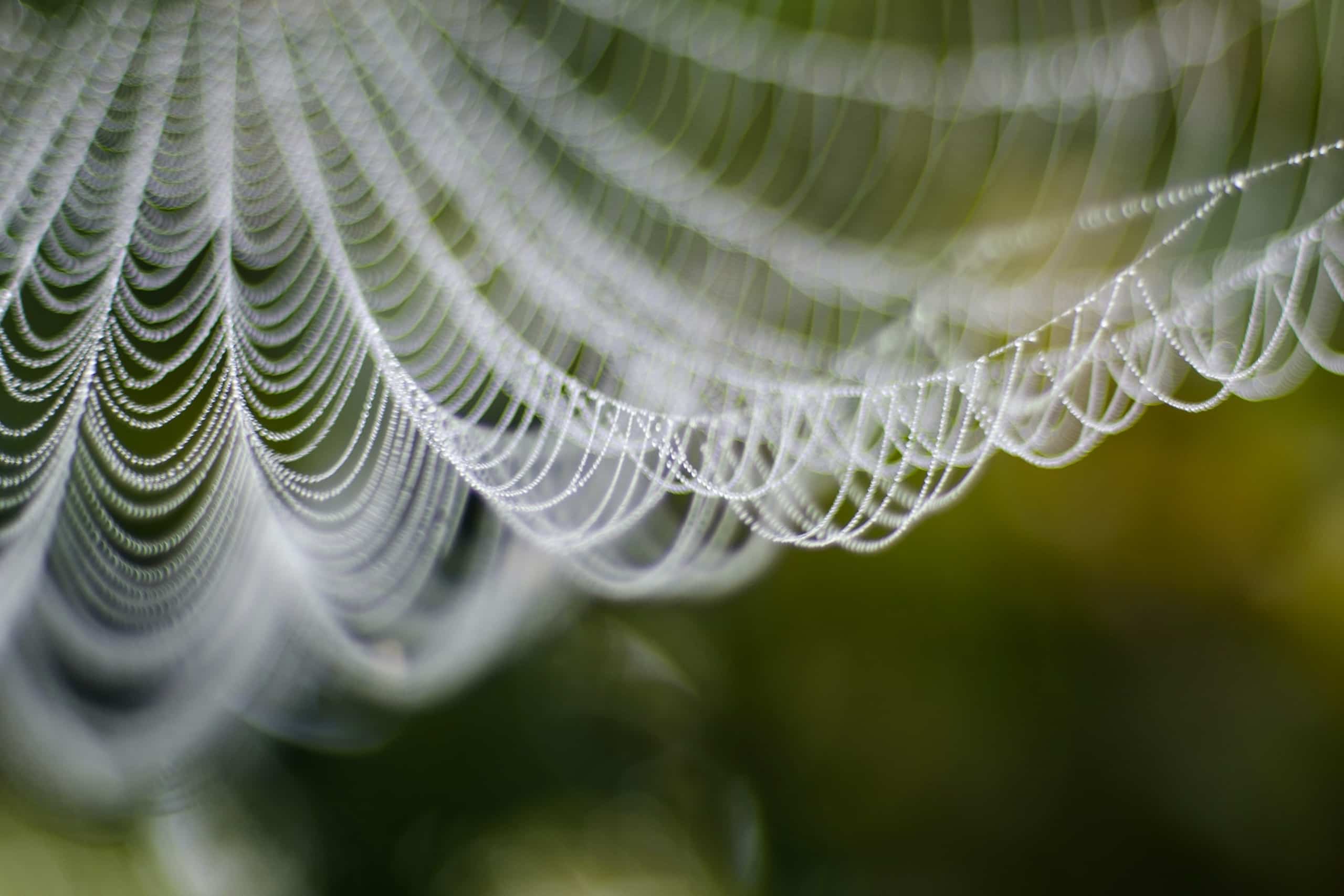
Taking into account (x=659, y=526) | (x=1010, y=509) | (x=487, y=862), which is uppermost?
(x=1010, y=509)

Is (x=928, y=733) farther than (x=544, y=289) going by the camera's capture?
Yes

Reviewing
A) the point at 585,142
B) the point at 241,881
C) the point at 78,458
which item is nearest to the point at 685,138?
the point at 585,142

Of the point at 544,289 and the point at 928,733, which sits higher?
the point at 544,289

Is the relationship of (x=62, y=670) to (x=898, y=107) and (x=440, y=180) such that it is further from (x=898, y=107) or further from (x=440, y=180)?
(x=898, y=107)

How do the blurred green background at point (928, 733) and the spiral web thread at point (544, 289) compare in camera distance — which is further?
the blurred green background at point (928, 733)
